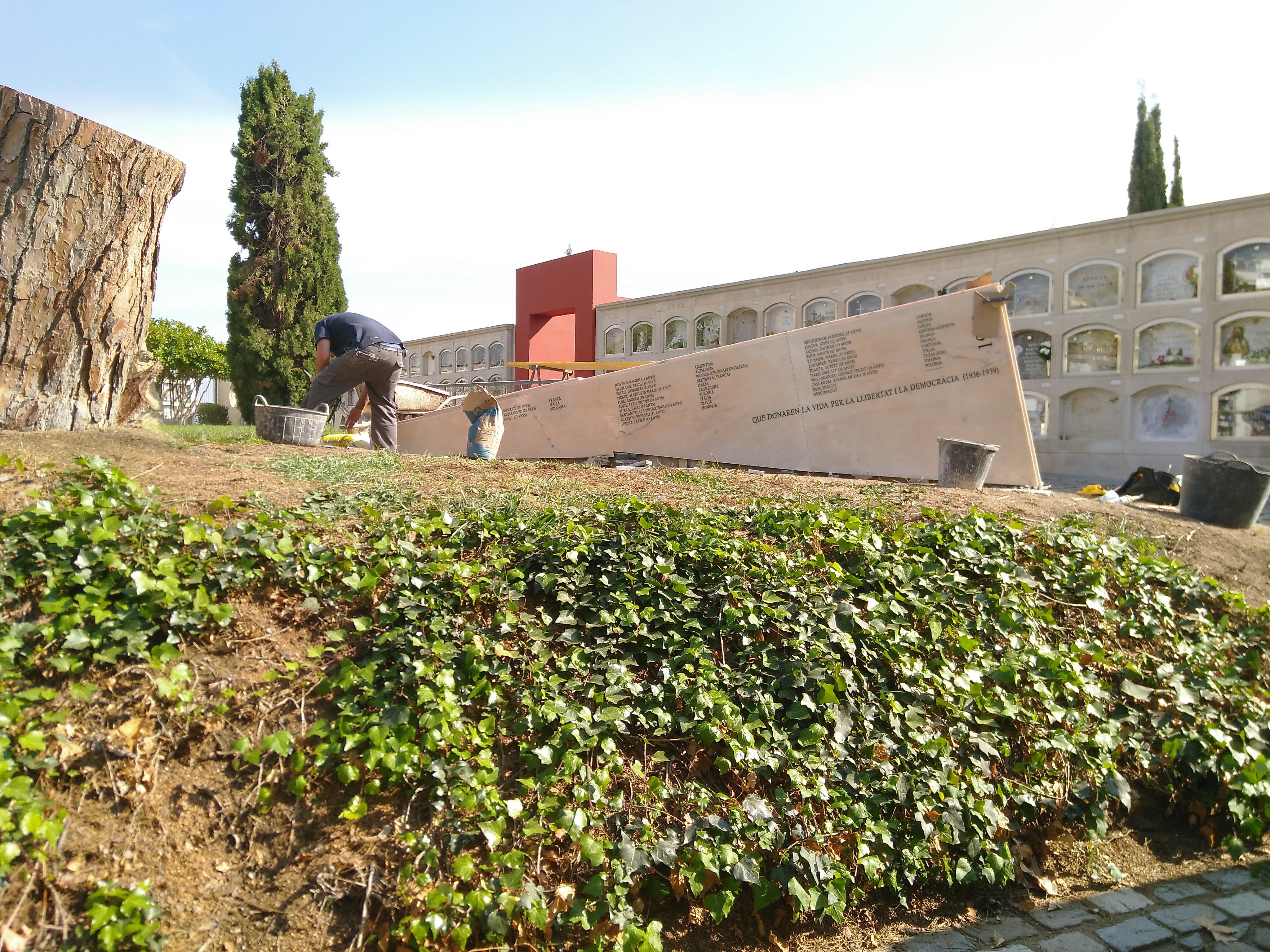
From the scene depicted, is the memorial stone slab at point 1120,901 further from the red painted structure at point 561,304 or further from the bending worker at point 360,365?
the red painted structure at point 561,304

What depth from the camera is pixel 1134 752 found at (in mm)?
3438

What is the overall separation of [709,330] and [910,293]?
609cm

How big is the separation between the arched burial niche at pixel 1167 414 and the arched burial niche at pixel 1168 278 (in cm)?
196

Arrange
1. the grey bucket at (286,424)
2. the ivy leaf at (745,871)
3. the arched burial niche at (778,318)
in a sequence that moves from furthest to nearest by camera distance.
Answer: the arched burial niche at (778,318), the grey bucket at (286,424), the ivy leaf at (745,871)

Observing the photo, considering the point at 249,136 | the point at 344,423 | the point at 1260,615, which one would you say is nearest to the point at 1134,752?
the point at 1260,615

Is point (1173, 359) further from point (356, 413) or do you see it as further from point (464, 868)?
point (464, 868)

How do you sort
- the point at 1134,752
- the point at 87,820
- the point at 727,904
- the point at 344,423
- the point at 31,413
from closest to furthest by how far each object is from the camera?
the point at 87,820
the point at 727,904
the point at 1134,752
the point at 31,413
the point at 344,423

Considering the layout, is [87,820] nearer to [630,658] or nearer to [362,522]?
[362,522]

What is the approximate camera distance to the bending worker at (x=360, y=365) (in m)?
7.42

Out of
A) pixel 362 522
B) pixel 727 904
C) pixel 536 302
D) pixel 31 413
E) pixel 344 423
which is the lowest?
pixel 727 904

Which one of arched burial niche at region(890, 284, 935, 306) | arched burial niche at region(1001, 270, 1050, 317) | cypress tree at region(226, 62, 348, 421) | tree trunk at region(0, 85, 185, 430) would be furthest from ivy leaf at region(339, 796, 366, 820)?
arched burial niche at region(890, 284, 935, 306)

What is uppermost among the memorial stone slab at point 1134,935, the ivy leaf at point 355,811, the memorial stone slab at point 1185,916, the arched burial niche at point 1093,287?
the arched burial niche at point 1093,287

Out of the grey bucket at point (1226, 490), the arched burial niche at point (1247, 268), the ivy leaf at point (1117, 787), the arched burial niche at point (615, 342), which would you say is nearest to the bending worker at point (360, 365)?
the ivy leaf at point (1117, 787)

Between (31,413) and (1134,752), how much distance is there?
548cm
